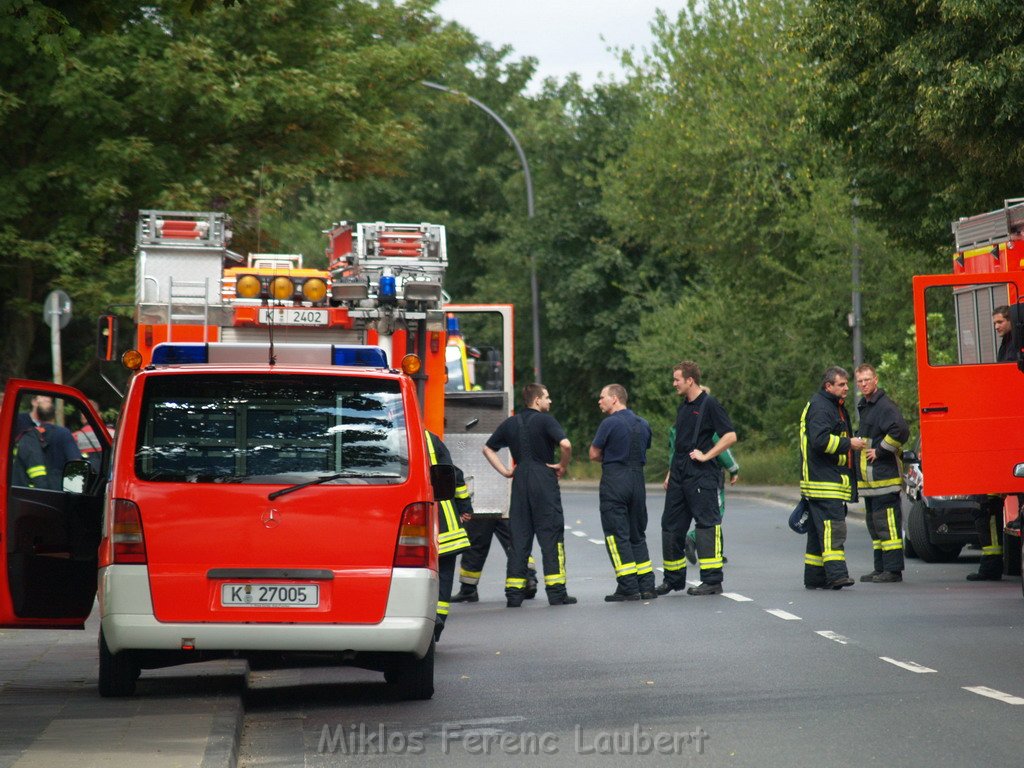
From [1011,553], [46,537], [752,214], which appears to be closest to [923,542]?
[1011,553]

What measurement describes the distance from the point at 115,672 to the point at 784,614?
5779 mm

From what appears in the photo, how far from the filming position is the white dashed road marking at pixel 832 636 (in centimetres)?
1163

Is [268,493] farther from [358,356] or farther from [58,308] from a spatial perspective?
[58,308]

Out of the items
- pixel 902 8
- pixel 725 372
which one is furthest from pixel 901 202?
pixel 725 372

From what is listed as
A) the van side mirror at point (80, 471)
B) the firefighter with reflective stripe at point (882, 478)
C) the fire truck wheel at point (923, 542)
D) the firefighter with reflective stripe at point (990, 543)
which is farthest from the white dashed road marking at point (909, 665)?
the fire truck wheel at point (923, 542)

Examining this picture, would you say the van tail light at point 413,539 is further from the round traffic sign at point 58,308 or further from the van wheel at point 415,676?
the round traffic sign at point 58,308

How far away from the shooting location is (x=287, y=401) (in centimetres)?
918

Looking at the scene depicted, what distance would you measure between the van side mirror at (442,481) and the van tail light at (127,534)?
5.07 feet

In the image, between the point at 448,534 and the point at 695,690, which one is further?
the point at 448,534

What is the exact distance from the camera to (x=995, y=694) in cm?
909

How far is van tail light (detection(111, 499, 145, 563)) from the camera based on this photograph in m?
8.96

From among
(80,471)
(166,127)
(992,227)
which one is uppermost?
(166,127)

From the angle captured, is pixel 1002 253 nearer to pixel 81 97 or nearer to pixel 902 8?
pixel 902 8

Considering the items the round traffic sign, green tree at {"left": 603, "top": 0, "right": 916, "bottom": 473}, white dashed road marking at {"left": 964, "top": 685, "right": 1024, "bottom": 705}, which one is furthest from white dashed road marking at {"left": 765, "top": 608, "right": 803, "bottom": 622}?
green tree at {"left": 603, "top": 0, "right": 916, "bottom": 473}
